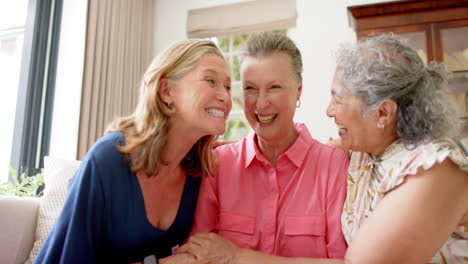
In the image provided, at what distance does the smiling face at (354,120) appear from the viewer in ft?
4.18

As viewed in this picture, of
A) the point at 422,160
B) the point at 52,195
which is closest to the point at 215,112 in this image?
the point at 422,160

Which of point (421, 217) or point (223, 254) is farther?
point (223, 254)

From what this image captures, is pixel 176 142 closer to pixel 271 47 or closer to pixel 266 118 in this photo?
pixel 266 118

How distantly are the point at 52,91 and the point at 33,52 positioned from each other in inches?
13.1

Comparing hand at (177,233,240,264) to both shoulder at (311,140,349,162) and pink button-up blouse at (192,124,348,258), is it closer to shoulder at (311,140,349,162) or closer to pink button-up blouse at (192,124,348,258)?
pink button-up blouse at (192,124,348,258)

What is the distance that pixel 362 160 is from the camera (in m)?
1.40

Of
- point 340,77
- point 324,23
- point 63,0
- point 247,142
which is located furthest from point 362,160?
point 63,0

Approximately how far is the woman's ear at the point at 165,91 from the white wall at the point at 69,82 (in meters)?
1.93

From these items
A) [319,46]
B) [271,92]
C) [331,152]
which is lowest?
[331,152]

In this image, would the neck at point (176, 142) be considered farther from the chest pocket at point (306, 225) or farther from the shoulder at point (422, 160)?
the shoulder at point (422, 160)

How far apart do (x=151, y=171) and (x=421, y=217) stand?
2.82 ft

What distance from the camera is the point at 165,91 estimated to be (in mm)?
1410

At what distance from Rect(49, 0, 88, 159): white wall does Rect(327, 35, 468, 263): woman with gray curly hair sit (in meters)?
2.38

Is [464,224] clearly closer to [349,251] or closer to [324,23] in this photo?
[349,251]
